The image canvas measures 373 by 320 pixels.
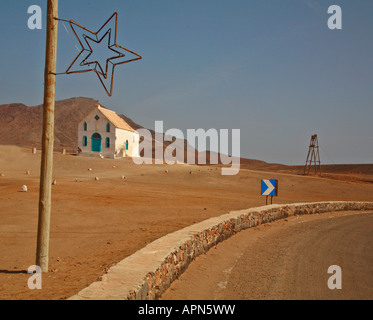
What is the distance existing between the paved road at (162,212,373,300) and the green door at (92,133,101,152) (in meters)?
38.6

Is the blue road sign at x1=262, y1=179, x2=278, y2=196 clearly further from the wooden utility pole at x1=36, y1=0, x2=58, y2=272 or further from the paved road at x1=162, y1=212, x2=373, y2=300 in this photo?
the wooden utility pole at x1=36, y1=0, x2=58, y2=272

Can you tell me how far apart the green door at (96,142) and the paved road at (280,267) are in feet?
127

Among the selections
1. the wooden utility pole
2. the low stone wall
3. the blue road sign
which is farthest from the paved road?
the blue road sign

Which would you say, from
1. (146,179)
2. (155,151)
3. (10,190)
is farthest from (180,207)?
(155,151)

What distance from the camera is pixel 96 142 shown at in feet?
163

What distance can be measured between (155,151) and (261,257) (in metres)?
Result: 121

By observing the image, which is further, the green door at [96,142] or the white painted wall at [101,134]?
the green door at [96,142]

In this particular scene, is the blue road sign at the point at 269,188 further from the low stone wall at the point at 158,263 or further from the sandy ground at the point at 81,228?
the low stone wall at the point at 158,263

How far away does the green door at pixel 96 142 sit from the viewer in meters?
49.5

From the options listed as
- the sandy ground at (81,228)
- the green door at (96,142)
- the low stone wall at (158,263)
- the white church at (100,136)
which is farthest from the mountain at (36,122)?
the low stone wall at (158,263)

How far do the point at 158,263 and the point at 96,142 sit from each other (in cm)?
4520

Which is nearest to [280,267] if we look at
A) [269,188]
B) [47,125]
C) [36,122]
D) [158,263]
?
[158,263]

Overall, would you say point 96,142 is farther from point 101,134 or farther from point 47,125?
point 47,125
